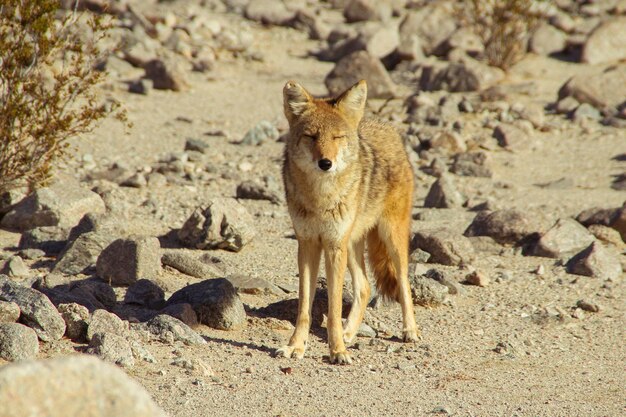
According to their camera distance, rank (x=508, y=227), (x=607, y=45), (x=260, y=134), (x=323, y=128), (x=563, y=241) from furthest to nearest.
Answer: (x=607, y=45)
(x=260, y=134)
(x=508, y=227)
(x=563, y=241)
(x=323, y=128)

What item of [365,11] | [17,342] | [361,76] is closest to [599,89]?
[361,76]

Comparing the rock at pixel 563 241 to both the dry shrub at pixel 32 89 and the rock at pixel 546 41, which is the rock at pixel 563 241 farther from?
the rock at pixel 546 41

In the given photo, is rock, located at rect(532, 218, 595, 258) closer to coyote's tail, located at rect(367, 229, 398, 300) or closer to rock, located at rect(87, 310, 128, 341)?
coyote's tail, located at rect(367, 229, 398, 300)

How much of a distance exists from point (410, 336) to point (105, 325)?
2303 millimetres

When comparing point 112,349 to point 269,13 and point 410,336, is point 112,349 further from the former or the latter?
point 269,13

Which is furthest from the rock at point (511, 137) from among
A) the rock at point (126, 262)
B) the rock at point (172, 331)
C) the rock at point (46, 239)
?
the rock at point (172, 331)

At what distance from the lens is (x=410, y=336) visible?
7.00 meters

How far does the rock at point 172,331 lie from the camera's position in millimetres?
6342

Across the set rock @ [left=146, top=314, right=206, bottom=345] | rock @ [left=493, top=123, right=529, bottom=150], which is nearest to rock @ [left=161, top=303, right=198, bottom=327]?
rock @ [left=146, top=314, right=206, bottom=345]

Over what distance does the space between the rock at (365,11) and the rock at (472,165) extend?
1023cm

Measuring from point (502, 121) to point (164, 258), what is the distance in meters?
8.40

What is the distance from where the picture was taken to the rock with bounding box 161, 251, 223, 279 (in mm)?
8109

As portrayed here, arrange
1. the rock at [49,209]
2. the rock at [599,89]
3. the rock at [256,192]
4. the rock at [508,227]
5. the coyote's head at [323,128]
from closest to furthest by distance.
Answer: the coyote's head at [323,128] < the rock at [49,209] < the rock at [508,227] < the rock at [256,192] < the rock at [599,89]

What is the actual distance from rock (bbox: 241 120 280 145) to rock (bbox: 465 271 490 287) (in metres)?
5.93
